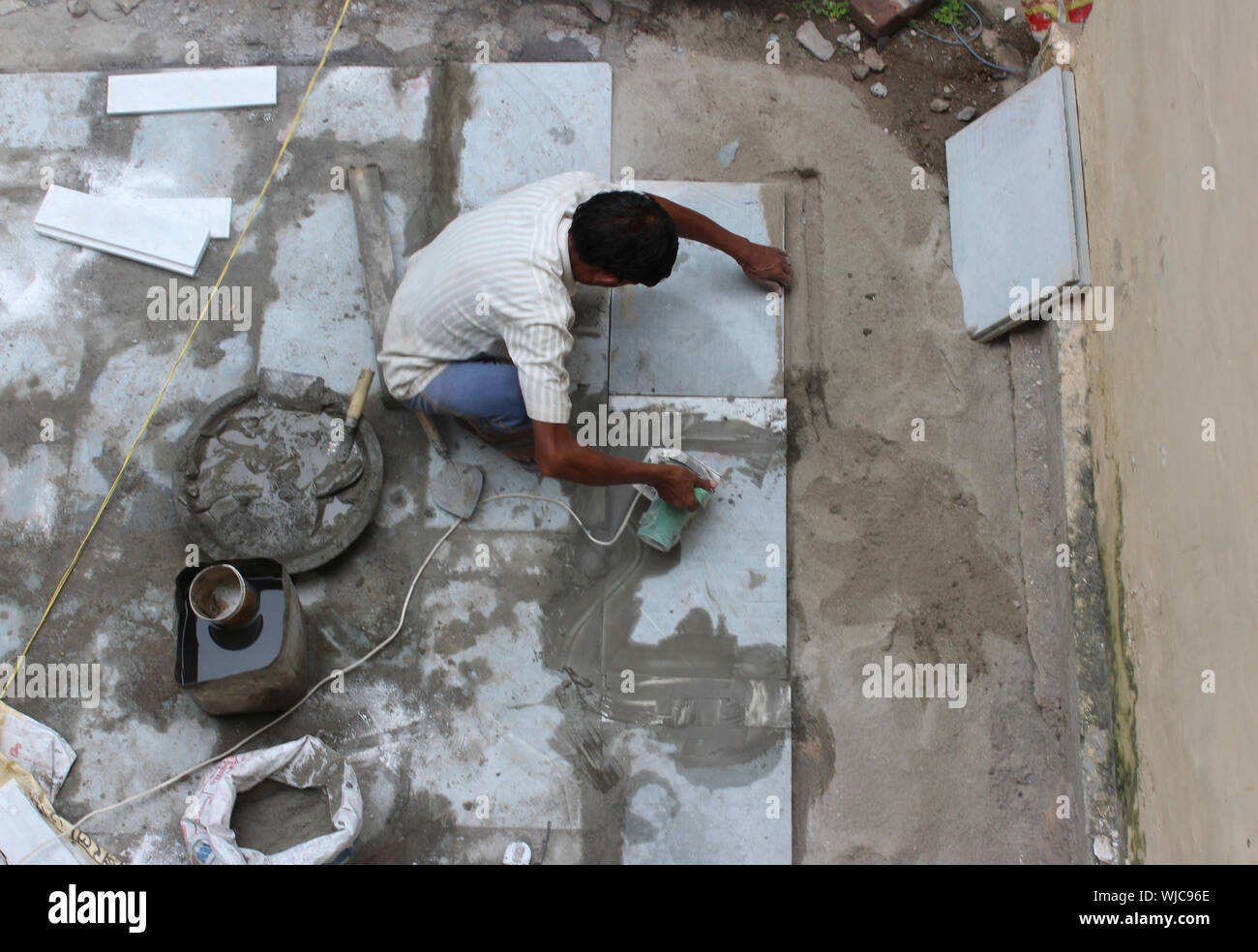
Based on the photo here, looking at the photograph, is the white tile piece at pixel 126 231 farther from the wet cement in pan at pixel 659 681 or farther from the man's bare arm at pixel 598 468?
the wet cement in pan at pixel 659 681

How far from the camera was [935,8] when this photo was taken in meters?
3.75

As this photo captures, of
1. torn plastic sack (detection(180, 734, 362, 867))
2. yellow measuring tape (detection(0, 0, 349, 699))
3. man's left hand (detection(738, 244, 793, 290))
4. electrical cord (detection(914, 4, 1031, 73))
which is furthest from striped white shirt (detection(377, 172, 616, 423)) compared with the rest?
electrical cord (detection(914, 4, 1031, 73))

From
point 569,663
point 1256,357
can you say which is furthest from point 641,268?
point 1256,357

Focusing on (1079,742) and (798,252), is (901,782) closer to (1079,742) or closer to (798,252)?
(1079,742)

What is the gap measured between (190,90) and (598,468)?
7.82 ft

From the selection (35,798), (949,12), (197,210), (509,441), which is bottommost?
(35,798)

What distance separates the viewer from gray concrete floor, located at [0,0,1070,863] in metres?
2.99

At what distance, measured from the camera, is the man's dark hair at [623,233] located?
2.55 m

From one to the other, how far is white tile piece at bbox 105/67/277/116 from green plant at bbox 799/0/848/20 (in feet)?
7.11

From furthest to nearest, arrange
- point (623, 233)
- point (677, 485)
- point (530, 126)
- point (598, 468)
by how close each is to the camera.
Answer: point (530, 126) < point (677, 485) < point (598, 468) < point (623, 233)

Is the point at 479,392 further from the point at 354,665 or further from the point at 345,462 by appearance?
the point at 354,665

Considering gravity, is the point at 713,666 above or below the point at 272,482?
below

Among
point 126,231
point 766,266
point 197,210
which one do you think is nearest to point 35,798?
point 126,231

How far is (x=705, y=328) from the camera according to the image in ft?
11.1
